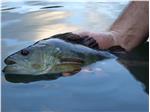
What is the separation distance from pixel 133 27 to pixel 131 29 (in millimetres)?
22

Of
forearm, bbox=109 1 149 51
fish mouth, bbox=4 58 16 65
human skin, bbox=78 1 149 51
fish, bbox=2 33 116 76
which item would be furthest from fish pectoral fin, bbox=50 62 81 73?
forearm, bbox=109 1 149 51

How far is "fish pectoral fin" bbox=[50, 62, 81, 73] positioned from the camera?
116 inches

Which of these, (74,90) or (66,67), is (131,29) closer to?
(66,67)

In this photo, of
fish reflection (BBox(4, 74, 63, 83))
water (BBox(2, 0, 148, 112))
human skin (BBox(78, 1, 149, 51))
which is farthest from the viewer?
human skin (BBox(78, 1, 149, 51))

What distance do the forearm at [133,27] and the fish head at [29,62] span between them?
77cm

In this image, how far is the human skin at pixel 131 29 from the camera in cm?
352

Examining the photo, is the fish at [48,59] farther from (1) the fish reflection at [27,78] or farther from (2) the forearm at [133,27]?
(2) the forearm at [133,27]

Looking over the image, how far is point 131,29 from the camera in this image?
3686mm

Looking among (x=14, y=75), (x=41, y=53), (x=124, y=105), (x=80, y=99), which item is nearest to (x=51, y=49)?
(x=41, y=53)

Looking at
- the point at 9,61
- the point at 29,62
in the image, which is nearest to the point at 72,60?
the point at 29,62

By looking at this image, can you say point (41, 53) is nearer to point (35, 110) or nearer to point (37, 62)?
point (37, 62)

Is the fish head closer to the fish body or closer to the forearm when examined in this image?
the fish body

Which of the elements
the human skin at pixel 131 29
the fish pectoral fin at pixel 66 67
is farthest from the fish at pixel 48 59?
the human skin at pixel 131 29

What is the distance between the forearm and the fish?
558mm
